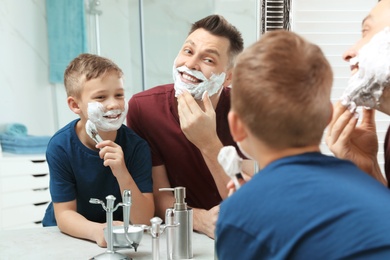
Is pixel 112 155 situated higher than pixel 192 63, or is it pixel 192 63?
pixel 192 63

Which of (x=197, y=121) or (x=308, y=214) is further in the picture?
(x=197, y=121)

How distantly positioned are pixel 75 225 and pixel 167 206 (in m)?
0.23

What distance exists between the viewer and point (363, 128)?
1.01 metres

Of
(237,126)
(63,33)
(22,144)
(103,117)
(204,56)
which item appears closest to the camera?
(237,126)

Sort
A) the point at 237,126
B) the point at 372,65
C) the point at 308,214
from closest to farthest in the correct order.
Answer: the point at 308,214 < the point at 237,126 < the point at 372,65

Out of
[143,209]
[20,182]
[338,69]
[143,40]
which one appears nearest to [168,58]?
[143,40]

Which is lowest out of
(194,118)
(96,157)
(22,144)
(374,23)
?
(22,144)

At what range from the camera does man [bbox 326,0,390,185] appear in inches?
34.0

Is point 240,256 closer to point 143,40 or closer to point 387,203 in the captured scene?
point 387,203

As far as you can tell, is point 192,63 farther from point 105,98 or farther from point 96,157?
point 96,157

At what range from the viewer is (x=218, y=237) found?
0.60m

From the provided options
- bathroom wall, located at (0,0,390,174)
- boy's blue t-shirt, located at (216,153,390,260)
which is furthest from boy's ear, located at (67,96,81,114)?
bathroom wall, located at (0,0,390,174)

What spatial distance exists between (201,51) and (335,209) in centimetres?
75

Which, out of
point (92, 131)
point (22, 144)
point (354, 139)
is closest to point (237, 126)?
point (354, 139)
